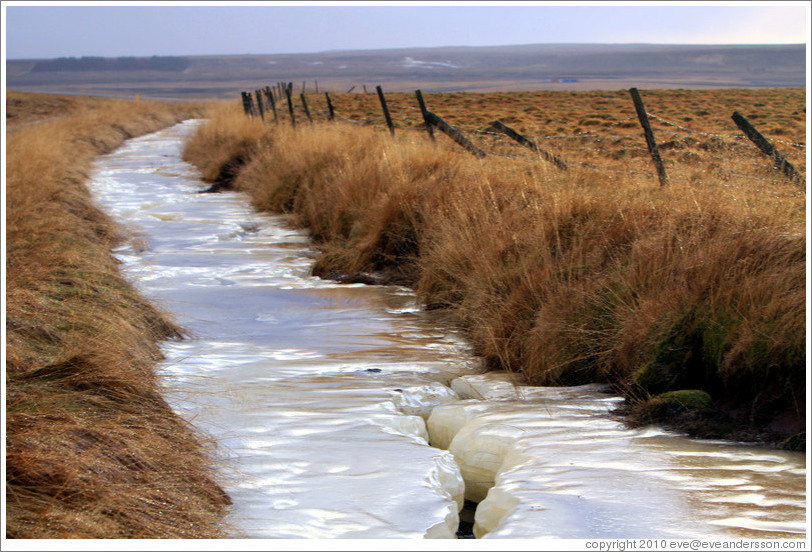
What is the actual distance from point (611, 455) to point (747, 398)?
0.93 meters

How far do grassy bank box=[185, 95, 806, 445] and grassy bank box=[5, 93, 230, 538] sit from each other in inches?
90.3

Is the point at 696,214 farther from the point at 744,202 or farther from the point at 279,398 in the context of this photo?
the point at 279,398

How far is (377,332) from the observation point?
6.56m

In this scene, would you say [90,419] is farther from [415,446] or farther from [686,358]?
[686,358]

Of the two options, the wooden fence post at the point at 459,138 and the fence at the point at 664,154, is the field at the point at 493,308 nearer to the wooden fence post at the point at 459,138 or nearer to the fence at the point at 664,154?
the fence at the point at 664,154

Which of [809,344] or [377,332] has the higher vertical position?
[809,344]

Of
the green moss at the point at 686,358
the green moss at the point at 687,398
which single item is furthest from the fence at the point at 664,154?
the green moss at the point at 687,398

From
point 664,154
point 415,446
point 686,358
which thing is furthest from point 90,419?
point 664,154

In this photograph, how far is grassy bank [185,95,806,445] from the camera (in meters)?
4.34

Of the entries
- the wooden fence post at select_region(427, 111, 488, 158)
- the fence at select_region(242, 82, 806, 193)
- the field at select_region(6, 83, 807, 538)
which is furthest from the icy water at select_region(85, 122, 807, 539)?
the wooden fence post at select_region(427, 111, 488, 158)

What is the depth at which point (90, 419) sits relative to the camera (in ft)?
12.3

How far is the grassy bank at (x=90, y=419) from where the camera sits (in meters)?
3.05

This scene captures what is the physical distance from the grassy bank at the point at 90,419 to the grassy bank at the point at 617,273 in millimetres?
2293

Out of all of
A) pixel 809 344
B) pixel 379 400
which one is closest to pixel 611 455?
pixel 809 344
